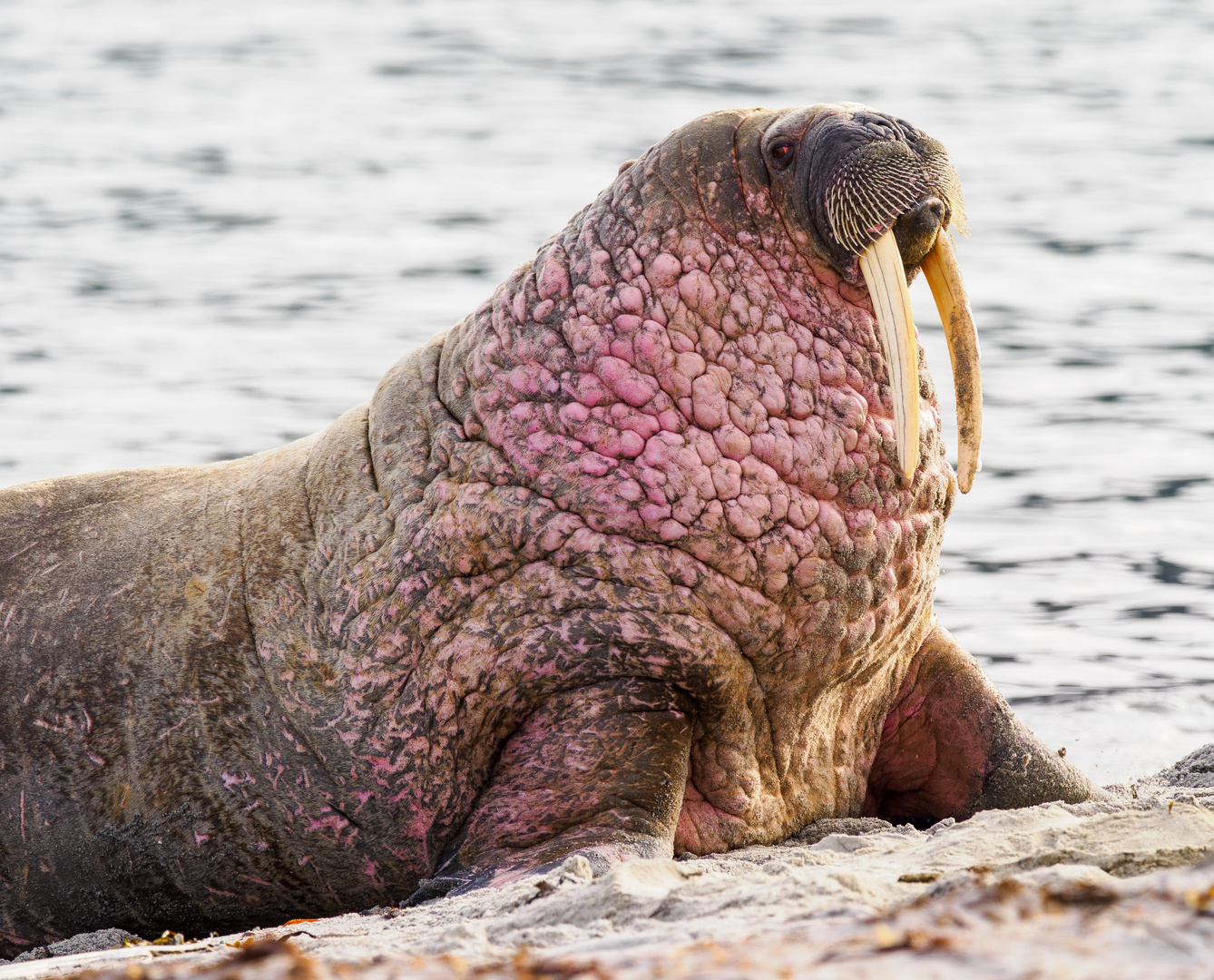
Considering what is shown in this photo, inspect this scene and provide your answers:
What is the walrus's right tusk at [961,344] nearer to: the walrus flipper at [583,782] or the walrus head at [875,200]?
the walrus head at [875,200]

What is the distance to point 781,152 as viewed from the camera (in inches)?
173

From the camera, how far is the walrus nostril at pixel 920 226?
4270 millimetres

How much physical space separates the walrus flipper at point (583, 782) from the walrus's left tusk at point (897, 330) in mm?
900

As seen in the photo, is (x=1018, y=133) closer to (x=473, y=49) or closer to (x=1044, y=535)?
(x=473, y=49)

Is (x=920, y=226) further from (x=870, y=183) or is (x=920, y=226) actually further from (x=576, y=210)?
(x=576, y=210)

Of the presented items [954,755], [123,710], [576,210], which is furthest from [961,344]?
[576,210]

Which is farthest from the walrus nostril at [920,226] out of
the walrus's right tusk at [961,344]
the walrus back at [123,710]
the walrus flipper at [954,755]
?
the walrus back at [123,710]

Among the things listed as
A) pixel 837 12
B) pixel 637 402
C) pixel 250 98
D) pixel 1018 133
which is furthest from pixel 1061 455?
pixel 837 12

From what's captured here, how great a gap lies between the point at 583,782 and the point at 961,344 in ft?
5.13

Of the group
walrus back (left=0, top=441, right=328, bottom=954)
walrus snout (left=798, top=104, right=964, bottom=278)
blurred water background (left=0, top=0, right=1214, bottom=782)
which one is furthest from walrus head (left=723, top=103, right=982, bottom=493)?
blurred water background (left=0, top=0, right=1214, bottom=782)

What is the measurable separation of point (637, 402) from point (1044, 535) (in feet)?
14.5

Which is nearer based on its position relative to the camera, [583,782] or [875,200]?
[583,782]

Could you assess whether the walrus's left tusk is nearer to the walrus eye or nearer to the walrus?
the walrus

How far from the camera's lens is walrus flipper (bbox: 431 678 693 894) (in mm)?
4062
